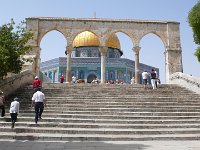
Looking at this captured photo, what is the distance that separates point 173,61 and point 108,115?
14903mm

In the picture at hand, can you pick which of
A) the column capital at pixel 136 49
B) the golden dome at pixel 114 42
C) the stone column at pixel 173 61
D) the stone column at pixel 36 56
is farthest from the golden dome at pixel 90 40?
the stone column at pixel 36 56

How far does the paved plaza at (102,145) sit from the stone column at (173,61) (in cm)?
1678

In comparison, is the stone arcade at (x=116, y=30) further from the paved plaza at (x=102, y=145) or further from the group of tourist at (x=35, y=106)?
the paved plaza at (x=102, y=145)

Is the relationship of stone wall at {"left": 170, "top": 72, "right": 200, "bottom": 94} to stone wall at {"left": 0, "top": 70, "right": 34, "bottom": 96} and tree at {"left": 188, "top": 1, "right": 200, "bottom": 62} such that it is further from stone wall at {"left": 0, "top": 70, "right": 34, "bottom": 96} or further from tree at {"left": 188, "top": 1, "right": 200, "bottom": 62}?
stone wall at {"left": 0, "top": 70, "right": 34, "bottom": 96}

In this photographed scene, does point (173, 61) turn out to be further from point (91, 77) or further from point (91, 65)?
point (91, 77)

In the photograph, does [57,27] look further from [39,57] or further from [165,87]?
[165,87]

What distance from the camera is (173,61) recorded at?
84.5 feet

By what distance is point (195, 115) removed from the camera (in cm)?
1297

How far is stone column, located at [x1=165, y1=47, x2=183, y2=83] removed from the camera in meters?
25.7

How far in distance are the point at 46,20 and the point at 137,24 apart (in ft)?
25.8

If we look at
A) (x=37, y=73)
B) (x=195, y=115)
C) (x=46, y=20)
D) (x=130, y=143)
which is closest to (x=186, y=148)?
(x=130, y=143)

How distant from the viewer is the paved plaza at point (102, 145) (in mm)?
8398

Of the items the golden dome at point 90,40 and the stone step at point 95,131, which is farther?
the golden dome at point 90,40

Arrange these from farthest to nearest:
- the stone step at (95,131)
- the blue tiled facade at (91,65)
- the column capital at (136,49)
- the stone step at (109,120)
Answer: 1. the blue tiled facade at (91,65)
2. the column capital at (136,49)
3. the stone step at (109,120)
4. the stone step at (95,131)
